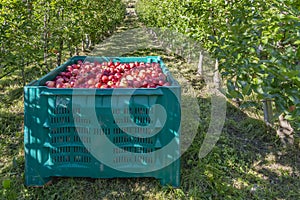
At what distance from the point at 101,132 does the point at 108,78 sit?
1212 mm

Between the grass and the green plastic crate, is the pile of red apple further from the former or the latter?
the grass

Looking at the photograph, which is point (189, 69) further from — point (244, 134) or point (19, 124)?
point (19, 124)

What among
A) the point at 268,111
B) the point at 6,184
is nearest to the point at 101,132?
the point at 6,184

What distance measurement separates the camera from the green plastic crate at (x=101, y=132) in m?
2.47

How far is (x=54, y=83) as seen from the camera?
314 cm

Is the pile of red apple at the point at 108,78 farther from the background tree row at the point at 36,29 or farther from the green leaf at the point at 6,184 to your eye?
the green leaf at the point at 6,184

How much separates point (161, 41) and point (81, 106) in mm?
11083

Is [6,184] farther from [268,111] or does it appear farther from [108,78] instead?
[268,111]

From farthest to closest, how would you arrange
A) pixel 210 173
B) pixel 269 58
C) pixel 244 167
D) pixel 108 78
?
pixel 108 78 → pixel 244 167 → pixel 210 173 → pixel 269 58

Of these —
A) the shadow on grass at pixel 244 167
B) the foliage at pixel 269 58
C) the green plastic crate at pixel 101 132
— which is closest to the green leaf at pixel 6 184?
the green plastic crate at pixel 101 132

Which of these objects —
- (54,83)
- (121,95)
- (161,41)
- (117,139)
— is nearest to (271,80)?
(121,95)

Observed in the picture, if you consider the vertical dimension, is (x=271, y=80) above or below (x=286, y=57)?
below

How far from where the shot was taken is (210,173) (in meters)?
3.01

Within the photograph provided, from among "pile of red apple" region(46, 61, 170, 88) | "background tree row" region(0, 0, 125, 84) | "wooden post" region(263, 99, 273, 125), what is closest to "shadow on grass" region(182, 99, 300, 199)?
"wooden post" region(263, 99, 273, 125)
